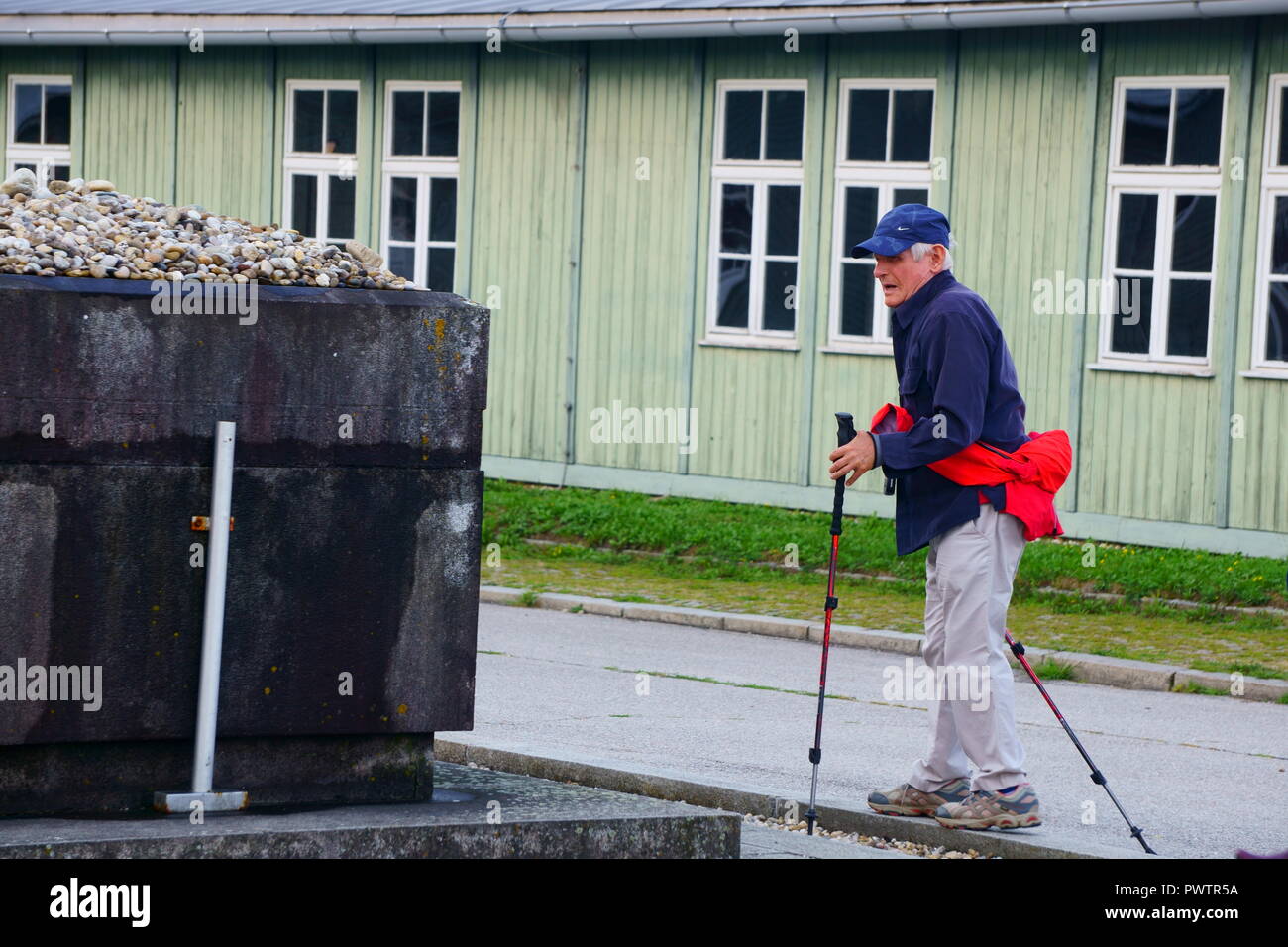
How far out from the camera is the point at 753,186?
18.6 m

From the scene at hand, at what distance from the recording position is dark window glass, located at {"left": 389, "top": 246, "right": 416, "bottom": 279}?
20734 millimetres

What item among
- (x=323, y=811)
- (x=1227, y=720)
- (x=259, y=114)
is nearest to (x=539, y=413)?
(x=259, y=114)

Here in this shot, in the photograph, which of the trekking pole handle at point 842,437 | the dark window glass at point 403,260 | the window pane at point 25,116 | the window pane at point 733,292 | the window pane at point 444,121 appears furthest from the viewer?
the window pane at point 25,116

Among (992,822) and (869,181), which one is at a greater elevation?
(869,181)

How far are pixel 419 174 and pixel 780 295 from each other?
4.06m

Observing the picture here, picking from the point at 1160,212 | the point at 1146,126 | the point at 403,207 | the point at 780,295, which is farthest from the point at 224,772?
the point at 403,207

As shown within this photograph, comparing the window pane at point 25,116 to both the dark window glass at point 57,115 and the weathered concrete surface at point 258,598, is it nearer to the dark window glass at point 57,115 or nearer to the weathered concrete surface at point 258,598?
the dark window glass at point 57,115

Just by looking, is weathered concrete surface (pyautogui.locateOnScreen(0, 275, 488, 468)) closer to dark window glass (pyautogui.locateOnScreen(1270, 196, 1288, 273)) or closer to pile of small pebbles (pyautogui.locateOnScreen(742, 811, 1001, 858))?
Answer: pile of small pebbles (pyautogui.locateOnScreen(742, 811, 1001, 858))

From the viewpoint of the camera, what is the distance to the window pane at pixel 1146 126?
16.5m

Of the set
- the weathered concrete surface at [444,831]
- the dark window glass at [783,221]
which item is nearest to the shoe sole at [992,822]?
the weathered concrete surface at [444,831]

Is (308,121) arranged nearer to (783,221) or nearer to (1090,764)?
(783,221)

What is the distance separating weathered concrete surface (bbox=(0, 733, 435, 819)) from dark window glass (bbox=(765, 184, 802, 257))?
12.7m

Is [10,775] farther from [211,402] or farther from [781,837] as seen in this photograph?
[781,837]

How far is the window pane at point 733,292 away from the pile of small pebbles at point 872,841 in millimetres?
11784
